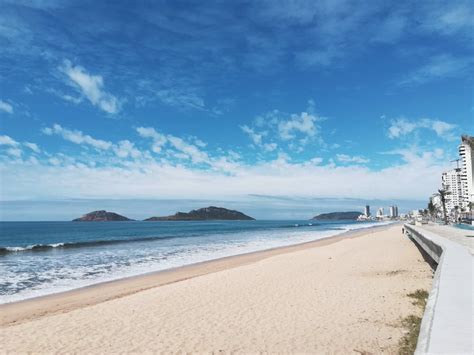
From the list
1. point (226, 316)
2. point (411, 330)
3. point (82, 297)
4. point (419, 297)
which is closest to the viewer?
point (411, 330)

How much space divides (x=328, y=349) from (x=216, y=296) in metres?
5.18

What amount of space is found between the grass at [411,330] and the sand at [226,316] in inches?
5.9

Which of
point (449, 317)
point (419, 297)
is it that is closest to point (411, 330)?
point (449, 317)

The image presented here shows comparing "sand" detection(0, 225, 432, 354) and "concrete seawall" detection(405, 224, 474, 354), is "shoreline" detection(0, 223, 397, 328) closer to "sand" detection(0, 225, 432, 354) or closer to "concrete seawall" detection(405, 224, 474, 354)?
"sand" detection(0, 225, 432, 354)

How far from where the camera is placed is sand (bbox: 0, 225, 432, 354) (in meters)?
7.02

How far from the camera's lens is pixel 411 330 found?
24.4 feet

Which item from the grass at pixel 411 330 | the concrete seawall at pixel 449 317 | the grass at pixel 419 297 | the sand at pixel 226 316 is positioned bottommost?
the sand at pixel 226 316

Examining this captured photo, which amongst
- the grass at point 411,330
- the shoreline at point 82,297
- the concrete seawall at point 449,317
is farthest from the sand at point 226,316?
the concrete seawall at point 449,317

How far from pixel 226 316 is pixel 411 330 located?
4116 millimetres

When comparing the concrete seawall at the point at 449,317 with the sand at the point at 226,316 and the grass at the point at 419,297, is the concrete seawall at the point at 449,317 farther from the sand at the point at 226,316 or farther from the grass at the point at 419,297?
the grass at the point at 419,297

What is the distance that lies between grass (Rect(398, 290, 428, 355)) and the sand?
0.15 m

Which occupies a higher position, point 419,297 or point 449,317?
point 449,317

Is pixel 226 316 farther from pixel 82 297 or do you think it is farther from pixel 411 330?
pixel 82 297

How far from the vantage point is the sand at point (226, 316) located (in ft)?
23.0
